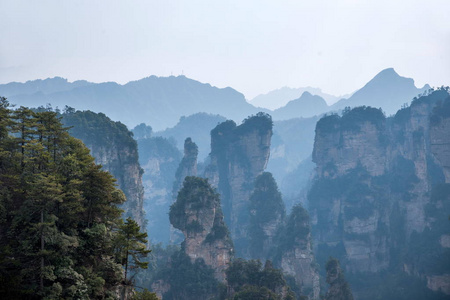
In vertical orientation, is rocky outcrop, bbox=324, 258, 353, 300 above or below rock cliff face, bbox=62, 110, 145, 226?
below

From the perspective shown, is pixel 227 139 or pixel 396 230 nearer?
pixel 396 230

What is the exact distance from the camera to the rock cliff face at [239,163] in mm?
76562

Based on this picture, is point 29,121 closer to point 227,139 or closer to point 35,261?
point 35,261

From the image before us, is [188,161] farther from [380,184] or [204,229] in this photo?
[380,184]

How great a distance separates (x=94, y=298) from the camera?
17.3m

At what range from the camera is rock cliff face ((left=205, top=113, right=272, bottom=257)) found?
251 feet

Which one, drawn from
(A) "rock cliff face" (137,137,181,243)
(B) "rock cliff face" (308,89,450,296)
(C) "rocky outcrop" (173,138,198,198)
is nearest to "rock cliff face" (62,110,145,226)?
(C) "rocky outcrop" (173,138,198,198)

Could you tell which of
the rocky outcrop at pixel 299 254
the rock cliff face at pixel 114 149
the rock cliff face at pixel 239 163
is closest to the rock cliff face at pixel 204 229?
the rocky outcrop at pixel 299 254

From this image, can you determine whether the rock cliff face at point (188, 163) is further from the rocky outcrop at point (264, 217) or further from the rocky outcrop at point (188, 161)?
the rocky outcrop at point (264, 217)

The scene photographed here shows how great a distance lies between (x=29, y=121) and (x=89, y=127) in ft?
114

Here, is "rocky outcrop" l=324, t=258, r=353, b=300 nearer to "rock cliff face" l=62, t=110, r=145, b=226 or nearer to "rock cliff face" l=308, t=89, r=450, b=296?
"rock cliff face" l=308, t=89, r=450, b=296

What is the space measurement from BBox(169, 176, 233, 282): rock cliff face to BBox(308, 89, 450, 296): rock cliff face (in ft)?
78.1

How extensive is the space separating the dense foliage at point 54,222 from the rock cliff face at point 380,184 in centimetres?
4802

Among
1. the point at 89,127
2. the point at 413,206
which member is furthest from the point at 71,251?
the point at 413,206
